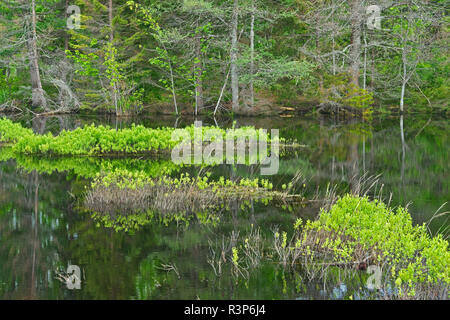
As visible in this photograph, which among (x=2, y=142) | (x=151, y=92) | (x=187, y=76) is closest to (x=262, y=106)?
(x=187, y=76)

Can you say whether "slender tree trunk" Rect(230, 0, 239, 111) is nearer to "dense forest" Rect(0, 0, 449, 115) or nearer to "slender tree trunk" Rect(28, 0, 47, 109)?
"dense forest" Rect(0, 0, 449, 115)

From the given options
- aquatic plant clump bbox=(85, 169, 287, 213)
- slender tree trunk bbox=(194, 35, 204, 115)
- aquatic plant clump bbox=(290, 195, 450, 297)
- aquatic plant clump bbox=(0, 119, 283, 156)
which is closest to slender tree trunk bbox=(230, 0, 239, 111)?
slender tree trunk bbox=(194, 35, 204, 115)

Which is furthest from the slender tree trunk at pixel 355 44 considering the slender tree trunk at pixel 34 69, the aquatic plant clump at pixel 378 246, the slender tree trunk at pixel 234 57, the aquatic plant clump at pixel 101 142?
the aquatic plant clump at pixel 378 246

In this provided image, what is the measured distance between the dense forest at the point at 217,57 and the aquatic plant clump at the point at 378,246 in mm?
22176

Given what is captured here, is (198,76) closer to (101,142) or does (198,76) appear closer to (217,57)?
(217,57)

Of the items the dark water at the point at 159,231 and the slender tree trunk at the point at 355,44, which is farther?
the slender tree trunk at the point at 355,44

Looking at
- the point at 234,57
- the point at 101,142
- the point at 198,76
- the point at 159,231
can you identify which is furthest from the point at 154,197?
the point at 198,76

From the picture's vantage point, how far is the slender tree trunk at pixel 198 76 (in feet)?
104

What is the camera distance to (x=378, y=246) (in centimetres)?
678

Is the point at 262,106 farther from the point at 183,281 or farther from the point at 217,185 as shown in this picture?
the point at 183,281

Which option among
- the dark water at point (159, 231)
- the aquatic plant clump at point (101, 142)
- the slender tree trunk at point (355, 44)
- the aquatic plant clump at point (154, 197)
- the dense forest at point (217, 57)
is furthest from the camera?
the dense forest at point (217, 57)

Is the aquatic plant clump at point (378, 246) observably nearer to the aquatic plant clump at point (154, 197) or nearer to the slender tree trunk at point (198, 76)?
the aquatic plant clump at point (154, 197)

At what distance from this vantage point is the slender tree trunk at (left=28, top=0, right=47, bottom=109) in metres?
31.8
